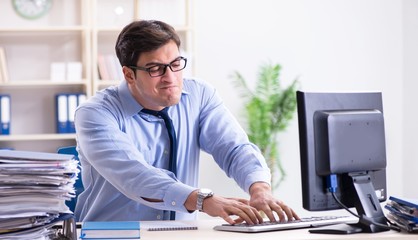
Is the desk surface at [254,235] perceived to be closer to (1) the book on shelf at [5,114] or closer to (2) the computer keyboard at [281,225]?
(2) the computer keyboard at [281,225]

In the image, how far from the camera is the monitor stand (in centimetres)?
255

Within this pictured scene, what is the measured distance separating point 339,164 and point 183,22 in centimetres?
399

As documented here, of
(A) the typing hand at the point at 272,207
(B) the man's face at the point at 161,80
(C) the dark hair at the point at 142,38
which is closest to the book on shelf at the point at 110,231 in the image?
(A) the typing hand at the point at 272,207

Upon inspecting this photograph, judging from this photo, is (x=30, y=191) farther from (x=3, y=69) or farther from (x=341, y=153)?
(x=3, y=69)

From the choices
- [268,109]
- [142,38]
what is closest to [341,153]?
[142,38]

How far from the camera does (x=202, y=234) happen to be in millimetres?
2469

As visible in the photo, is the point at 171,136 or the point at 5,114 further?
the point at 5,114

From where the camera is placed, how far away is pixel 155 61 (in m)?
2.92

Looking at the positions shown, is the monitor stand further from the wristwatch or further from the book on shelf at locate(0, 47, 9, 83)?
the book on shelf at locate(0, 47, 9, 83)

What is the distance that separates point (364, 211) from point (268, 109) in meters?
3.70

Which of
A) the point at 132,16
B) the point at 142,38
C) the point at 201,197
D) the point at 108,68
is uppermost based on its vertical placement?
the point at 132,16

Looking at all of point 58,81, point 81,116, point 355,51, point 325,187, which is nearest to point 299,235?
point 325,187

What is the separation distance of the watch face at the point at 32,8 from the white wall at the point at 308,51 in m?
1.18

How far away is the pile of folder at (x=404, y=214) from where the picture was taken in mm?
2572
